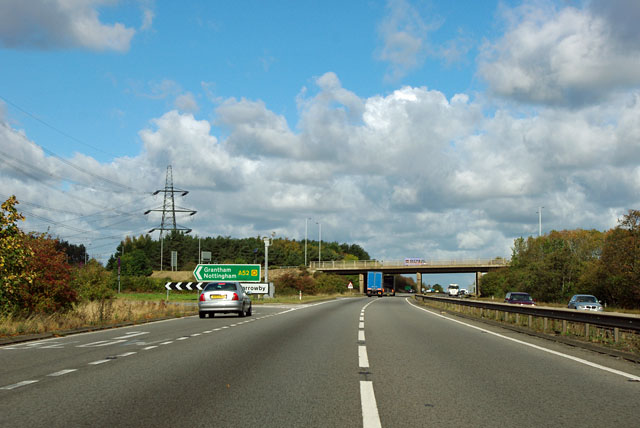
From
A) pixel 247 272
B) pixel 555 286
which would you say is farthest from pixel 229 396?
pixel 555 286

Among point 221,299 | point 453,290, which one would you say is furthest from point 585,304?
point 453,290

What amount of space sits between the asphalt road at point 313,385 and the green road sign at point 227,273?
3373cm

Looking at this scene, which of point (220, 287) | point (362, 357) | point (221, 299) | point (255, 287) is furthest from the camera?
point (255, 287)

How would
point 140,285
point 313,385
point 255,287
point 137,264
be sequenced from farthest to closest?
point 137,264
point 140,285
point 255,287
point 313,385

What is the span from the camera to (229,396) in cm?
752

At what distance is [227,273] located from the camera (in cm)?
5059

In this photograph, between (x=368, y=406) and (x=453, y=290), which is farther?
(x=453, y=290)

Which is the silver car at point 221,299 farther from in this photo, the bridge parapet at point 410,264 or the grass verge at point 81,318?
the bridge parapet at point 410,264

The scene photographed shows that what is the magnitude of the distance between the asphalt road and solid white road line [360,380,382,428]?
15 millimetres

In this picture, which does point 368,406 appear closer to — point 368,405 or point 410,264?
point 368,405

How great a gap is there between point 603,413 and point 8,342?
530 inches

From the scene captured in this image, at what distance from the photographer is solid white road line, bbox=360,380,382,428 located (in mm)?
6070

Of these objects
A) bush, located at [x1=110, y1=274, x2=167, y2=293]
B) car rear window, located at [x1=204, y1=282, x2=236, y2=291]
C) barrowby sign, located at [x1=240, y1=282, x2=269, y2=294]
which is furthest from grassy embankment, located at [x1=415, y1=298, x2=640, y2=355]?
bush, located at [x1=110, y1=274, x2=167, y2=293]

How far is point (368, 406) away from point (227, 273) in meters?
44.5
